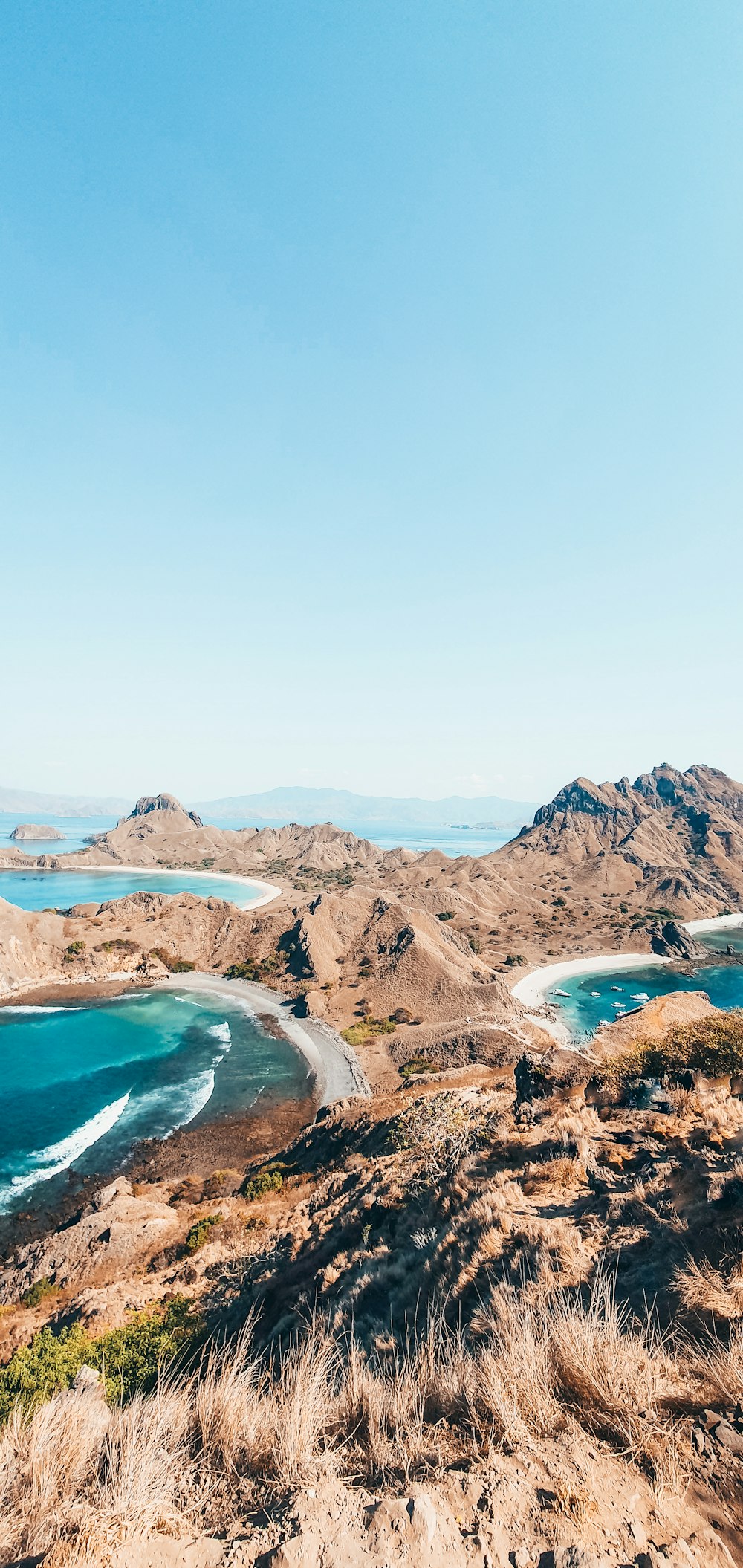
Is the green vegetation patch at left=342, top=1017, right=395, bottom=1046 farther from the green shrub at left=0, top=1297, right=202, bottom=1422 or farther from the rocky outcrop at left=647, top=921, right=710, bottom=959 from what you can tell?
the rocky outcrop at left=647, top=921, right=710, bottom=959

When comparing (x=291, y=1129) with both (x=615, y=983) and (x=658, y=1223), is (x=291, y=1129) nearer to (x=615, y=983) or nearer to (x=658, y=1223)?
(x=658, y=1223)

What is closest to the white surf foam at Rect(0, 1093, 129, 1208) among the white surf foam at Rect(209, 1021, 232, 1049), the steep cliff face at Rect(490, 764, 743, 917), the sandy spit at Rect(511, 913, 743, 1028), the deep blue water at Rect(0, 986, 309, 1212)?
the deep blue water at Rect(0, 986, 309, 1212)

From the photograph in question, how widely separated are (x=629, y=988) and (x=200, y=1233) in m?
84.8

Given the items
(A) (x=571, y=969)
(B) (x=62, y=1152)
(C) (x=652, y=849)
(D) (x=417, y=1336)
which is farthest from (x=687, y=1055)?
(C) (x=652, y=849)

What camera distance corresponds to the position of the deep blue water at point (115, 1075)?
39.9m

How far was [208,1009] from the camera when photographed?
69125mm

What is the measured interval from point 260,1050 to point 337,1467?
57.1 m

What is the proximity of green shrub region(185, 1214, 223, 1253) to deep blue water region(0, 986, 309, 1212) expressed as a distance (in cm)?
1577

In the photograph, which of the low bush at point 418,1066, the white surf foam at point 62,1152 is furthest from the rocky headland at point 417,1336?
the low bush at point 418,1066

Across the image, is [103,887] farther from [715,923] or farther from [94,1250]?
[715,923]

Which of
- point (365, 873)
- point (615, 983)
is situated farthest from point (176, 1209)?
point (365, 873)

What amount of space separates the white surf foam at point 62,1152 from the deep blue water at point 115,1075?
0.09 m

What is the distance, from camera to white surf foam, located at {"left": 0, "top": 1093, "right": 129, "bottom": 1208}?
35403 millimetres

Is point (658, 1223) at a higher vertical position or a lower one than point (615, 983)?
higher
